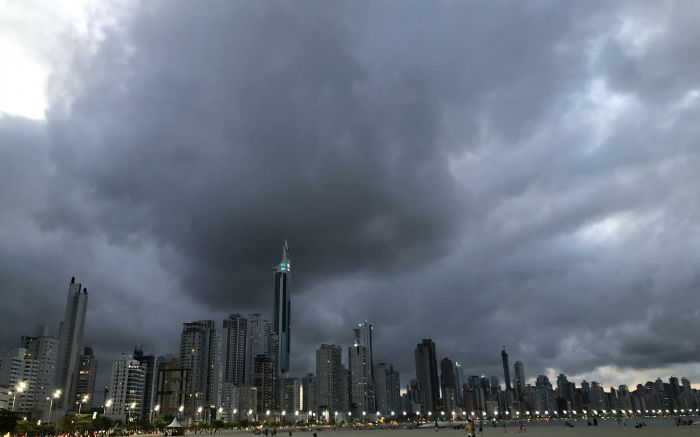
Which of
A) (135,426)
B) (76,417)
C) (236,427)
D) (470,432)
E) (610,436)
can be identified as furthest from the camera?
(236,427)

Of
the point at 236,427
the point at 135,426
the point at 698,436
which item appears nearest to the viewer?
the point at 698,436

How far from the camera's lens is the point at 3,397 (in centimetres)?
18025

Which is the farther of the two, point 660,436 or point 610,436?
point 610,436

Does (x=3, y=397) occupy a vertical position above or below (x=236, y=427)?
above

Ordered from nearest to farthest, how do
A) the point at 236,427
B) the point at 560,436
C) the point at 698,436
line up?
the point at 698,436
the point at 560,436
the point at 236,427

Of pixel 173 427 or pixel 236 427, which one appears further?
pixel 236 427

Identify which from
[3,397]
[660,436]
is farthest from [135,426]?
[660,436]

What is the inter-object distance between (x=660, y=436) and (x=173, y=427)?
8062cm

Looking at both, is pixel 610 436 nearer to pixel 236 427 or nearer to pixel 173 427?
pixel 173 427

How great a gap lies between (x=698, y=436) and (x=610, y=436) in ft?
33.5

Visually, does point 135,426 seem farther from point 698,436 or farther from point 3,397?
point 698,436

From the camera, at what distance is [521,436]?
7631cm

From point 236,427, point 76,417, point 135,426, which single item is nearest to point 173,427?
point 76,417

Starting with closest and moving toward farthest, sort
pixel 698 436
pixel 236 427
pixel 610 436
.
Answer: pixel 698 436 < pixel 610 436 < pixel 236 427
